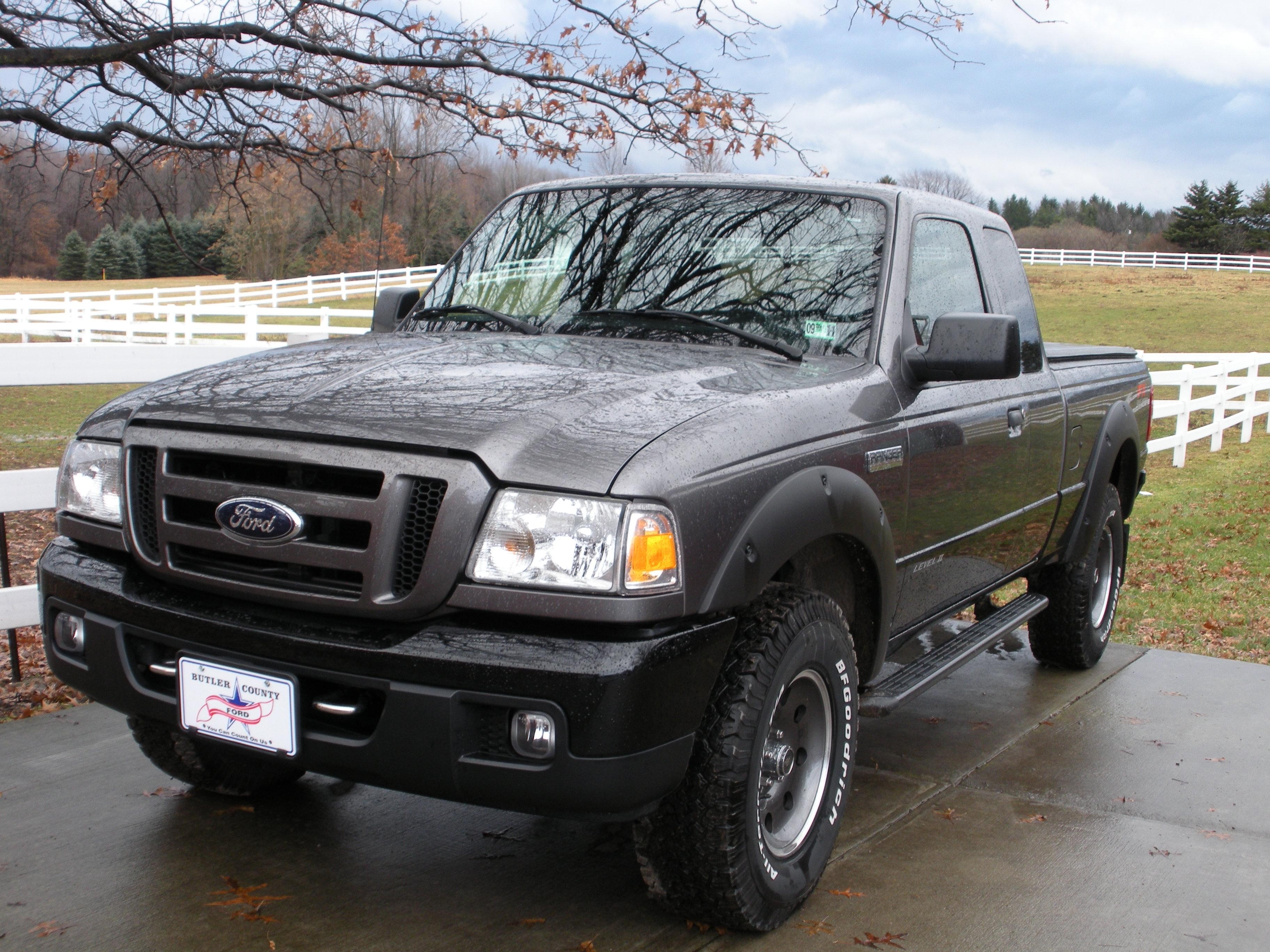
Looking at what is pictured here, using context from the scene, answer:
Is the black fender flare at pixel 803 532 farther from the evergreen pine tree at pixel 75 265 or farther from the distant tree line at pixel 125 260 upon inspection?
the evergreen pine tree at pixel 75 265

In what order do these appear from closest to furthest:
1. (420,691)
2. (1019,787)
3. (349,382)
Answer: (420,691) → (349,382) → (1019,787)

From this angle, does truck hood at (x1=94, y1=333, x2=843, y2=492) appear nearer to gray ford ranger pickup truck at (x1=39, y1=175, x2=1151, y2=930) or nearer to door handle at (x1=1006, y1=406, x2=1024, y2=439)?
gray ford ranger pickup truck at (x1=39, y1=175, x2=1151, y2=930)

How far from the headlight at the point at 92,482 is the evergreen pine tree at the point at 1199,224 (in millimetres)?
95215

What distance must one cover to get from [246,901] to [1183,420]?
1484 centimetres

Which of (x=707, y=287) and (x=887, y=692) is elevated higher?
(x=707, y=287)

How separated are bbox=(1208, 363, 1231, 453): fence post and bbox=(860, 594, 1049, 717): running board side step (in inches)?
500

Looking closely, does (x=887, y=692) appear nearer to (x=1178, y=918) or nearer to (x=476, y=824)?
(x=1178, y=918)

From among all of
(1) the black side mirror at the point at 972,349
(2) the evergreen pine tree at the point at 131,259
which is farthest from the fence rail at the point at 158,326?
(2) the evergreen pine tree at the point at 131,259

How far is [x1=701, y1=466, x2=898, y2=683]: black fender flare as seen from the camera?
2.62 meters

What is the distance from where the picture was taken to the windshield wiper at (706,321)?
3.46 meters

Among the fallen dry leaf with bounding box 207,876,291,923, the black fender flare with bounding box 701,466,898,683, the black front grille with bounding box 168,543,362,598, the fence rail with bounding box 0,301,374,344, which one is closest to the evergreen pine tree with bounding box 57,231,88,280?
the fence rail with bounding box 0,301,374,344

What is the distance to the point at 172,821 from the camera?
3.49m

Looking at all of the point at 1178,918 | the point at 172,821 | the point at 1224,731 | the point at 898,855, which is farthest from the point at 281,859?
the point at 1224,731

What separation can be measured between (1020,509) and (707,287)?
5.12 feet
